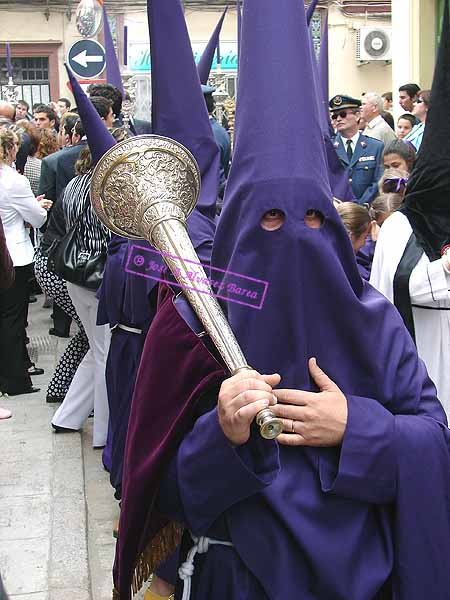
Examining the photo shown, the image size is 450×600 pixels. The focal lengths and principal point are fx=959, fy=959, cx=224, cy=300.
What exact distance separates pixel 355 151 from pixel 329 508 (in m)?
6.27

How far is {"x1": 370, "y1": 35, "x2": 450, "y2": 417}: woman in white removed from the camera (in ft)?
13.0

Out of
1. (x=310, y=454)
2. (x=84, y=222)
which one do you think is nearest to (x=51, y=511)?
(x=84, y=222)

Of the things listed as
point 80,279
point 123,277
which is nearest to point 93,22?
point 80,279

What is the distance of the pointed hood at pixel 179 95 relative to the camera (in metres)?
3.60

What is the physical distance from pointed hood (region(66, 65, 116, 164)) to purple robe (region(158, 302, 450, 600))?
7.37 feet

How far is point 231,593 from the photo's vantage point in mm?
2162

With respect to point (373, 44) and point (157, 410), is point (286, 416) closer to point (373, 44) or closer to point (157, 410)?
point (157, 410)

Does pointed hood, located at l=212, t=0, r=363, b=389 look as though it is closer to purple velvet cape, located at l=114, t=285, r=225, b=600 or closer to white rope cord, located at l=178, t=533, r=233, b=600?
purple velvet cape, located at l=114, t=285, r=225, b=600

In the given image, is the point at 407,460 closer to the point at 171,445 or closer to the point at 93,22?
the point at 171,445

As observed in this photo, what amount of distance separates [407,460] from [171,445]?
54 cm

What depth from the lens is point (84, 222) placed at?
554 centimetres

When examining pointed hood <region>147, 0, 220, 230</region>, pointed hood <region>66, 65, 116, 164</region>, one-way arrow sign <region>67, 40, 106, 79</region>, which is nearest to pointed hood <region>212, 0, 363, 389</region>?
pointed hood <region>147, 0, 220, 230</region>

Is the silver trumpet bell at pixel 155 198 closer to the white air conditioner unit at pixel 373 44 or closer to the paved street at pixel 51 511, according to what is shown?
the paved street at pixel 51 511

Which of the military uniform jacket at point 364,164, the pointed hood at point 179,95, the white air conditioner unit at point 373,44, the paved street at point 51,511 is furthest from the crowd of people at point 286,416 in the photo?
the white air conditioner unit at point 373,44
